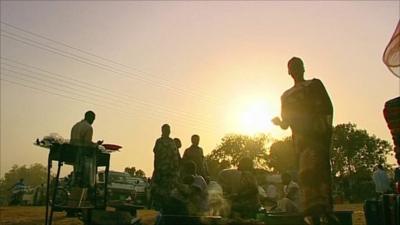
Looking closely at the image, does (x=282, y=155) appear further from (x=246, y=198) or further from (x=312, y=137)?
(x=312, y=137)

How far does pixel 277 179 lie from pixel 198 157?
3144 cm

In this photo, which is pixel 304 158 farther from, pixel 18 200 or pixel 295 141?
pixel 18 200

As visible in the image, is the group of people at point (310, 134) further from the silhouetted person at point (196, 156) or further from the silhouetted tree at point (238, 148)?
the silhouetted tree at point (238, 148)

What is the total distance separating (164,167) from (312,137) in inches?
194

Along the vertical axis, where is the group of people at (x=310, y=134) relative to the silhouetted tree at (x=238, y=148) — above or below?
below

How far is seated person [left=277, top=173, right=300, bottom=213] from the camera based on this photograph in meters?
6.56

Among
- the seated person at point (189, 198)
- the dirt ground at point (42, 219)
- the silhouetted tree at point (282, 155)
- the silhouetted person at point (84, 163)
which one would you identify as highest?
the silhouetted tree at point (282, 155)

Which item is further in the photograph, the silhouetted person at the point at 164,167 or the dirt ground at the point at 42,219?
the dirt ground at the point at 42,219

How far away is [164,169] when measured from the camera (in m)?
9.05

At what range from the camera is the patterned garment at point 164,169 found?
891cm

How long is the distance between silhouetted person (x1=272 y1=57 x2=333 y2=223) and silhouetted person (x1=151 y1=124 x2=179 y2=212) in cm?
445

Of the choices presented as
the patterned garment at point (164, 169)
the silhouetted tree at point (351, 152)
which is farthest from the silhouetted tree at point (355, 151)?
the patterned garment at point (164, 169)

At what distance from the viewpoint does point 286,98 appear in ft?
16.4

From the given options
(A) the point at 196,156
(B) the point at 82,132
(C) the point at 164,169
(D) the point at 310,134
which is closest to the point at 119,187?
(A) the point at 196,156
